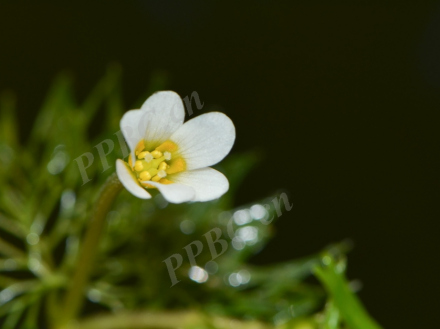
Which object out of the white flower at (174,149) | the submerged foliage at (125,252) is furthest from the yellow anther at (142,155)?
the submerged foliage at (125,252)

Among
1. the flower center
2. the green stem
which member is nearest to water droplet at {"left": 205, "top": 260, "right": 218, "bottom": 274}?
the green stem

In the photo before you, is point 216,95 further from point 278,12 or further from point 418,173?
point 418,173

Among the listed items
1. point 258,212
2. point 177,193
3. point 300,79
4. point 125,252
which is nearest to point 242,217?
point 258,212

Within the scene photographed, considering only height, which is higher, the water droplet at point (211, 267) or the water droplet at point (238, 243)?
the water droplet at point (238, 243)

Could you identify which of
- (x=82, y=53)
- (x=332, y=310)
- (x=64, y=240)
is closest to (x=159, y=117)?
(x=332, y=310)

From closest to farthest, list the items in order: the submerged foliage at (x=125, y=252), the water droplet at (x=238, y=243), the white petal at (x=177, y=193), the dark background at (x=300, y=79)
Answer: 1. the white petal at (x=177, y=193)
2. the submerged foliage at (x=125, y=252)
3. the water droplet at (x=238, y=243)
4. the dark background at (x=300, y=79)

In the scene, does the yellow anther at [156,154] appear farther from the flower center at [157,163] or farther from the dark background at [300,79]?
the dark background at [300,79]
